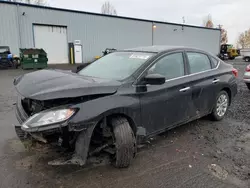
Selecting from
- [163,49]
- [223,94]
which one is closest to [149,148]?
[163,49]

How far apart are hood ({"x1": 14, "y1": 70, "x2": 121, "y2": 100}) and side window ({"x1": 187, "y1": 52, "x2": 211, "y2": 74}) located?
1748 millimetres

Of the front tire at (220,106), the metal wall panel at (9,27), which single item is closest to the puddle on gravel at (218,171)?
the front tire at (220,106)

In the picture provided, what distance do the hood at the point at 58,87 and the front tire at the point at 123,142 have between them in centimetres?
42

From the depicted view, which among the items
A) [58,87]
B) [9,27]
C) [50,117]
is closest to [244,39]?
[9,27]

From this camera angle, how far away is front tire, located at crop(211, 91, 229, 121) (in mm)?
4678

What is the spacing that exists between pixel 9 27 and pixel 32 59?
5.24 m

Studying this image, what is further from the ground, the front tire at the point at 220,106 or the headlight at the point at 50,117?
the headlight at the point at 50,117

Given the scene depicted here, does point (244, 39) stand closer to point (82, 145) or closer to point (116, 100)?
point (116, 100)

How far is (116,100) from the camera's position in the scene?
2.80 meters

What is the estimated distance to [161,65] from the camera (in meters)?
3.55

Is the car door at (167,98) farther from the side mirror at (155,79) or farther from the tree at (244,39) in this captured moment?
the tree at (244,39)

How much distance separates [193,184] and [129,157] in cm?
83

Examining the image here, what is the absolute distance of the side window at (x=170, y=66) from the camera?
3.47 m

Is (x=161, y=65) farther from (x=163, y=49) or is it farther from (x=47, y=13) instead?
(x=47, y=13)
